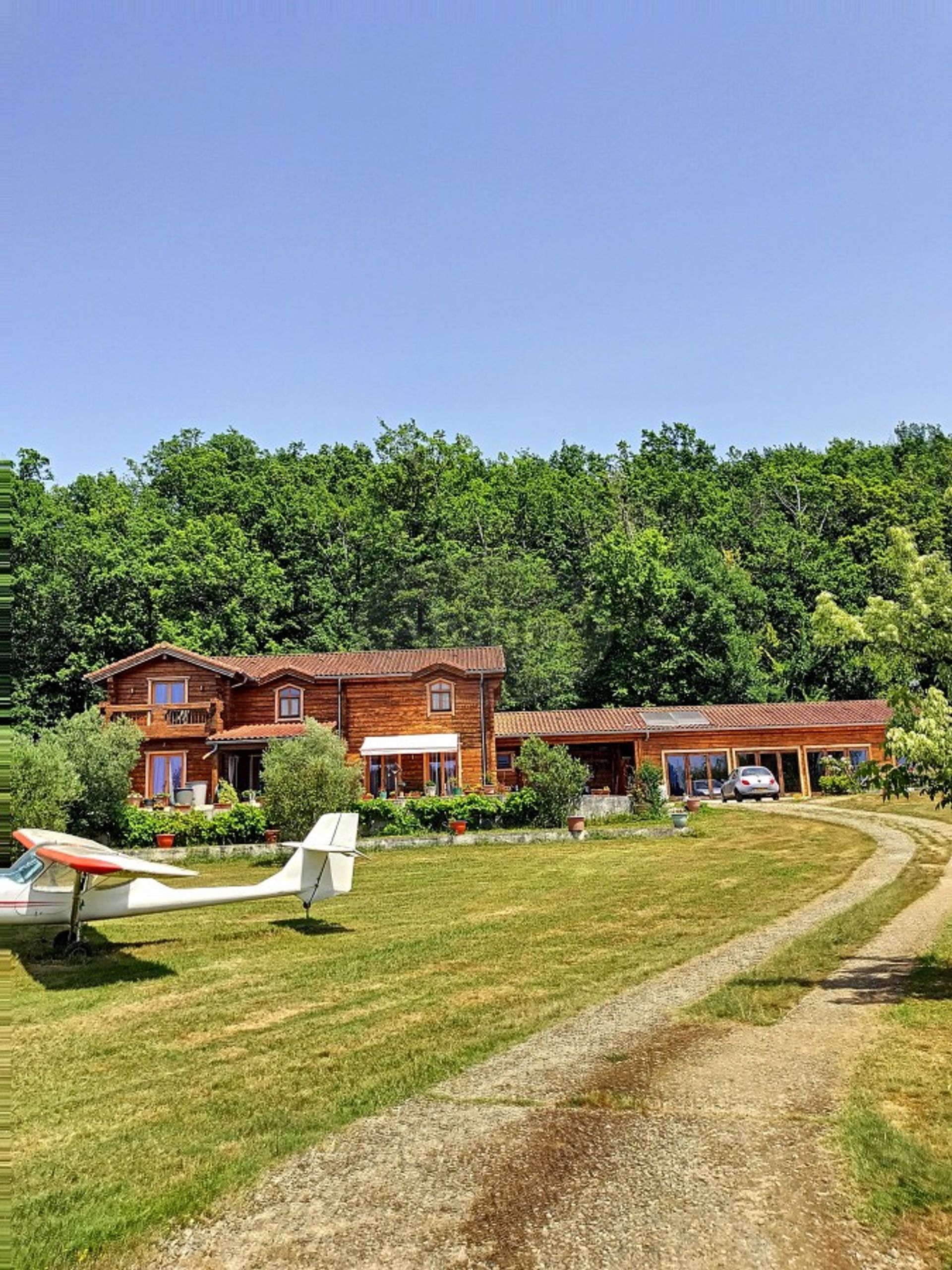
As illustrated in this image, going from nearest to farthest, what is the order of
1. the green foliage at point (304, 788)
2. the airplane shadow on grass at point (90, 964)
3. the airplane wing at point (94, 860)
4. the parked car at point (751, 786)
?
1. the airplane shadow on grass at point (90, 964)
2. the airplane wing at point (94, 860)
3. the green foliage at point (304, 788)
4. the parked car at point (751, 786)

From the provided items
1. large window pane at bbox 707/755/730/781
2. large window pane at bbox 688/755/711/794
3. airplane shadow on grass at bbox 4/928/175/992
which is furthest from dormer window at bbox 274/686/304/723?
airplane shadow on grass at bbox 4/928/175/992

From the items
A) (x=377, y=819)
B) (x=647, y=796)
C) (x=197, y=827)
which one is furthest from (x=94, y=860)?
(x=647, y=796)

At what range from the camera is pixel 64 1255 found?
4664mm

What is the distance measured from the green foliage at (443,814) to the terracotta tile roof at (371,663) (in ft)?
33.1

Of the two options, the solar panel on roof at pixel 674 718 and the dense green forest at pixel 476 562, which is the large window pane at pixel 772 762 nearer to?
Result: the solar panel on roof at pixel 674 718

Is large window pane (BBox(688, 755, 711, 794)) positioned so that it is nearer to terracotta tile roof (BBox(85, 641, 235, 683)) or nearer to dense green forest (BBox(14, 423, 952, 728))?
dense green forest (BBox(14, 423, 952, 728))

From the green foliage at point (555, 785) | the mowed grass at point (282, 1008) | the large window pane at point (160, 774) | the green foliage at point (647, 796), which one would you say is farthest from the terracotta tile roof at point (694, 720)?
the mowed grass at point (282, 1008)

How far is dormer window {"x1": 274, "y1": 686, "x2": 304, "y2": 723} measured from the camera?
38.5 m

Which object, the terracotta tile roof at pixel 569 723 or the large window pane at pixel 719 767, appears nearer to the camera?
the terracotta tile roof at pixel 569 723

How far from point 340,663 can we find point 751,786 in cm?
1965

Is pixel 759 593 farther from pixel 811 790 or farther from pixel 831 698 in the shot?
pixel 811 790

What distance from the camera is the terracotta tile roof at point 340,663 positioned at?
123 feet

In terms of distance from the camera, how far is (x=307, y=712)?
38.4 m

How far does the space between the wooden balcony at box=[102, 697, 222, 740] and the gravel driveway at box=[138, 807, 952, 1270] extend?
3090cm
